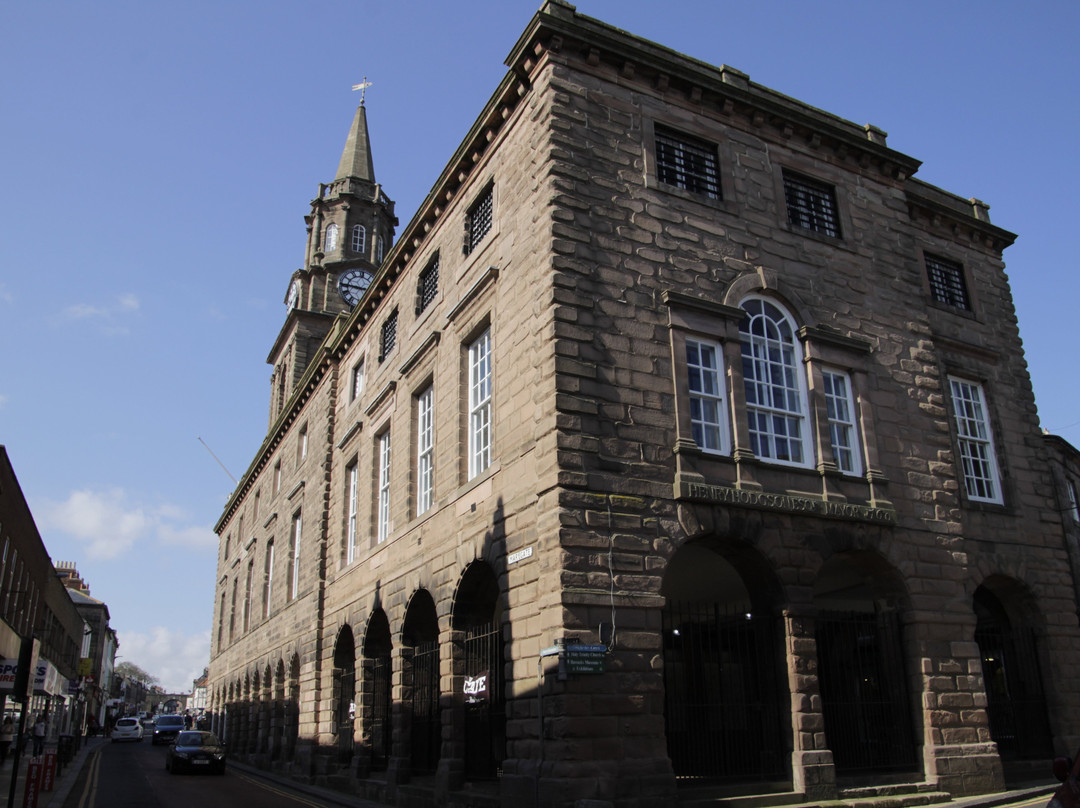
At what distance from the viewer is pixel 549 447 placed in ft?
40.0

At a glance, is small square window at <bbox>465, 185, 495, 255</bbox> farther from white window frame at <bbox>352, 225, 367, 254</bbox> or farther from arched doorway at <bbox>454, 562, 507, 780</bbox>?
white window frame at <bbox>352, 225, 367, 254</bbox>

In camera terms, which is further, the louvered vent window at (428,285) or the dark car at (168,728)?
the dark car at (168,728)

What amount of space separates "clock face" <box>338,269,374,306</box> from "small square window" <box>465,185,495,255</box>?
24781 millimetres

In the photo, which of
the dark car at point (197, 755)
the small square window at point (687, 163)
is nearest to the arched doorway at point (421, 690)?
the small square window at point (687, 163)

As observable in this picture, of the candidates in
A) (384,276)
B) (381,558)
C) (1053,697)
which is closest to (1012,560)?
(1053,697)

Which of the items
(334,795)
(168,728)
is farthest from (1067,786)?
(168,728)

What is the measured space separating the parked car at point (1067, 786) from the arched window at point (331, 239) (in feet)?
128

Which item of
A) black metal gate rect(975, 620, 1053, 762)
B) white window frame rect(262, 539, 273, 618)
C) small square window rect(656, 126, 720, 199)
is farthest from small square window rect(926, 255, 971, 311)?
white window frame rect(262, 539, 273, 618)

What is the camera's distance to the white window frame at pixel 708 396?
13.6 metres

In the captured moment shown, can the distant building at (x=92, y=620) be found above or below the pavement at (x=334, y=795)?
above

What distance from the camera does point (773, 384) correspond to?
48.3ft

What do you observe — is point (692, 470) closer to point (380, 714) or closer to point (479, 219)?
point (479, 219)

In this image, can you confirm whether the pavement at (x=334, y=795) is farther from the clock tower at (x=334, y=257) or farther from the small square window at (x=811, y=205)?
the clock tower at (x=334, y=257)

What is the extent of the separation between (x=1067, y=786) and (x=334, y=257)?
128 ft
